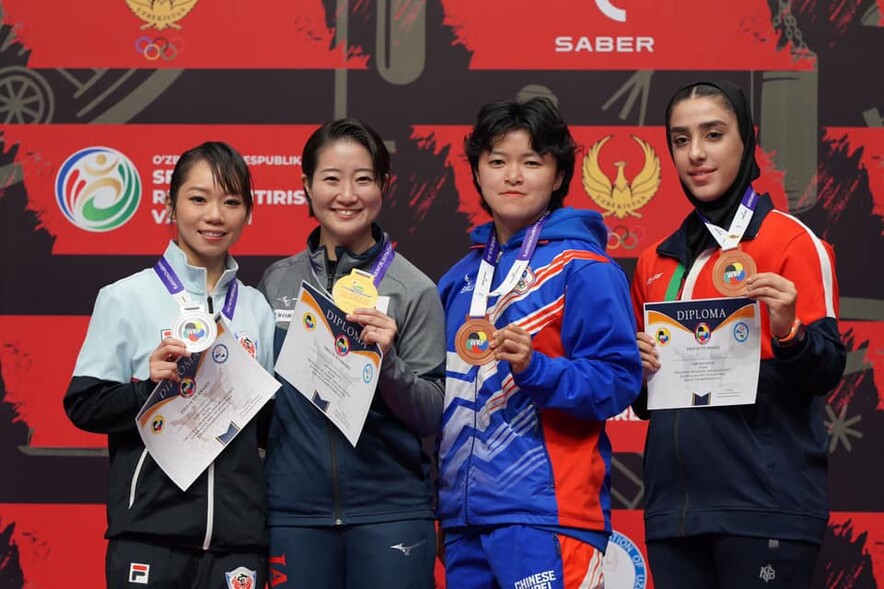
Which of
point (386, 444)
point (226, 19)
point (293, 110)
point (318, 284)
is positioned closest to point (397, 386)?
point (386, 444)

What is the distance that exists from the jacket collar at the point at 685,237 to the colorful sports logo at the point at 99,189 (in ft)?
6.64

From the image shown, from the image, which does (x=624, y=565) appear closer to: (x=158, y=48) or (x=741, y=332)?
(x=741, y=332)

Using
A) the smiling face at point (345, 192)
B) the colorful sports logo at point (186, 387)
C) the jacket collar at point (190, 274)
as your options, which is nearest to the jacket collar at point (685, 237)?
the smiling face at point (345, 192)

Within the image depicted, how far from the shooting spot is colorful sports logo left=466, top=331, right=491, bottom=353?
2285mm

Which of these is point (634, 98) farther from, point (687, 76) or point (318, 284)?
point (318, 284)

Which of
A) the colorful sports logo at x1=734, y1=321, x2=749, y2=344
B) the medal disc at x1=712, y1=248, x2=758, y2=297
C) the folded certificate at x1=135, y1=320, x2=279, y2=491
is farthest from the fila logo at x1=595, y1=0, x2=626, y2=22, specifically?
the folded certificate at x1=135, y1=320, x2=279, y2=491

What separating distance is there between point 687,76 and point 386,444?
196cm

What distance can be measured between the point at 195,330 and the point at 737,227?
1.25 metres

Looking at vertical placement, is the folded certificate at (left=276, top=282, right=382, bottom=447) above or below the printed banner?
below

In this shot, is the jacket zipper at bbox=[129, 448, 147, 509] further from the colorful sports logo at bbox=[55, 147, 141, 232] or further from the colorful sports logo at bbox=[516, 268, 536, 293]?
the colorful sports logo at bbox=[55, 147, 141, 232]

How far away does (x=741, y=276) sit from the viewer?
2.33 metres

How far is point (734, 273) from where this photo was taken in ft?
7.68

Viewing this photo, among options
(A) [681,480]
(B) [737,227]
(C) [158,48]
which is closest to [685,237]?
(B) [737,227]

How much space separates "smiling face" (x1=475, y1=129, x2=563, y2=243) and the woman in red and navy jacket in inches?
13.7
